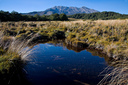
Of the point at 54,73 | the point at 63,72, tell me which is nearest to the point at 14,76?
the point at 54,73

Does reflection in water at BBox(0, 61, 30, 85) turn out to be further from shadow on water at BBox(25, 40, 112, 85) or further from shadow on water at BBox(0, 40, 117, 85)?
shadow on water at BBox(25, 40, 112, 85)

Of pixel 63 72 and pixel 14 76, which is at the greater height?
pixel 14 76

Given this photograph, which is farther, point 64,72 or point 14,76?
point 64,72

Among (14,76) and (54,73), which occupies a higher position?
(14,76)

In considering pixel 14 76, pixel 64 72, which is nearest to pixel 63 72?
pixel 64 72

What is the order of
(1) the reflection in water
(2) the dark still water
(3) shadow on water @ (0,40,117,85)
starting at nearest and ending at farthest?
(1) the reflection in water < (3) shadow on water @ (0,40,117,85) < (2) the dark still water

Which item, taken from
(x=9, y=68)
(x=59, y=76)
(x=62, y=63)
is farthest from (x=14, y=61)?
(x=62, y=63)

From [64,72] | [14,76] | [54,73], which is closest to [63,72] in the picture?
[64,72]

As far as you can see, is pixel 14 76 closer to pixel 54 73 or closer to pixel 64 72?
pixel 54 73

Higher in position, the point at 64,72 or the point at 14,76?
the point at 14,76

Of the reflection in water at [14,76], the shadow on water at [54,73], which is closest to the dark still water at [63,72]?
the shadow on water at [54,73]

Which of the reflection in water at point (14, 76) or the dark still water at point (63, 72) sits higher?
the reflection in water at point (14, 76)

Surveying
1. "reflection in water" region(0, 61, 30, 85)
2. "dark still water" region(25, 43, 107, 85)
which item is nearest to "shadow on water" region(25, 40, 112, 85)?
"dark still water" region(25, 43, 107, 85)

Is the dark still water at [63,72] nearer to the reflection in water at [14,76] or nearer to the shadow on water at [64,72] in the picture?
the shadow on water at [64,72]
